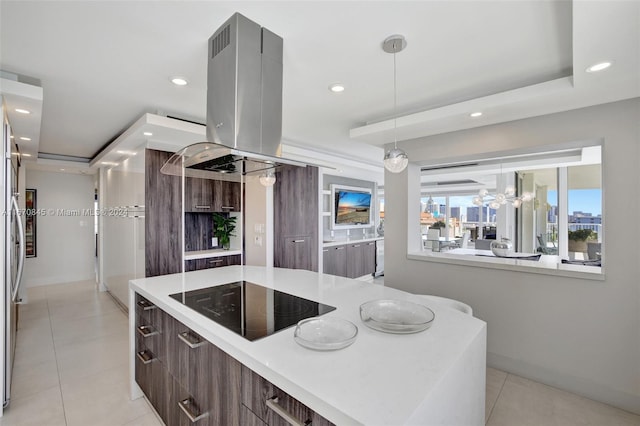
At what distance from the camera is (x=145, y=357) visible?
205 centimetres

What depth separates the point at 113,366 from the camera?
279 centimetres

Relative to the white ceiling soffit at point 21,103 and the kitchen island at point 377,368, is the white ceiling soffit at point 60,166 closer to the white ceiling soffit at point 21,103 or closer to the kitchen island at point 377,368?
the white ceiling soffit at point 21,103

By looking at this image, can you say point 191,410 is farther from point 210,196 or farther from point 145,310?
point 210,196

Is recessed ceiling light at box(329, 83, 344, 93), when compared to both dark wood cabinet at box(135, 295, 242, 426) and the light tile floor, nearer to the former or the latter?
dark wood cabinet at box(135, 295, 242, 426)

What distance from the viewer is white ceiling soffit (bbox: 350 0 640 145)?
133 cm

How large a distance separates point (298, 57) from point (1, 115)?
210 centimetres

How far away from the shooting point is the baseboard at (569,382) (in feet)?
7.18

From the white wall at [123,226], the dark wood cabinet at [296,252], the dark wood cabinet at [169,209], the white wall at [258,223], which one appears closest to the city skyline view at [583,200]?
the dark wood cabinet at [296,252]

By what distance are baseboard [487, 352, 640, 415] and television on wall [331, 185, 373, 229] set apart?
12.7 ft

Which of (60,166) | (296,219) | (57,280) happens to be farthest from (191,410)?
(57,280)

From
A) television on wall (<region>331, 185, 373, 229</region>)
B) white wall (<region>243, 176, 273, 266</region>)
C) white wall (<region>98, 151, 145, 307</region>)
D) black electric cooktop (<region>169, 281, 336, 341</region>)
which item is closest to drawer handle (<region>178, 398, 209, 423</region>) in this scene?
black electric cooktop (<region>169, 281, 336, 341</region>)

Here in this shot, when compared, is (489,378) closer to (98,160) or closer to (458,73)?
(458,73)

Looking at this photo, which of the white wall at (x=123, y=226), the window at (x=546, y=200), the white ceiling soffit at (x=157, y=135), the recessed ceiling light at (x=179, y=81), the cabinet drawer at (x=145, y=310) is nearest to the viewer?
the cabinet drawer at (x=145, y=310)

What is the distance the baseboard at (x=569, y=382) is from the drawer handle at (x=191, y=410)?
2.59 meters
